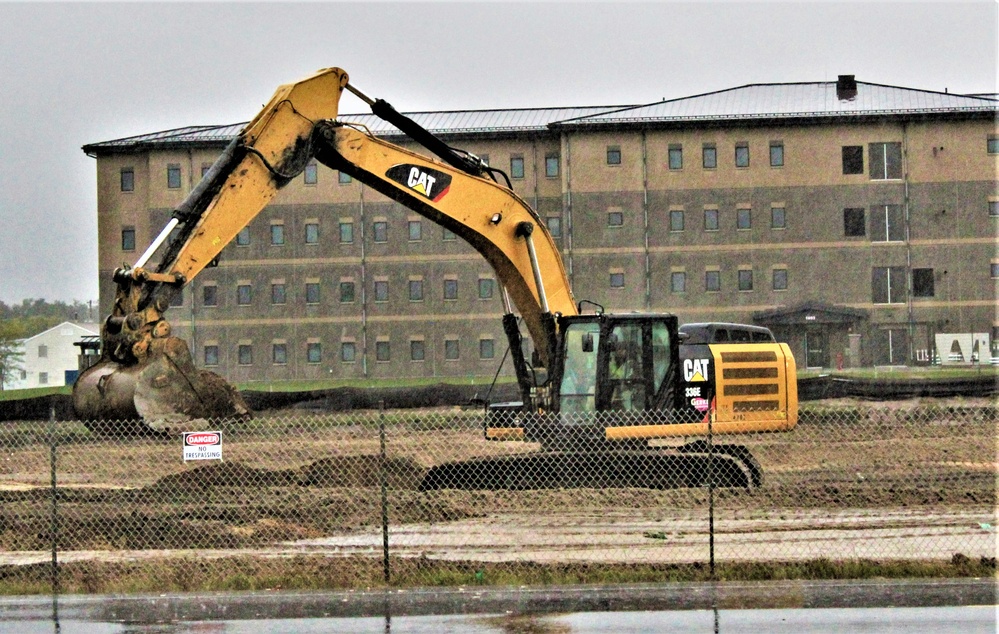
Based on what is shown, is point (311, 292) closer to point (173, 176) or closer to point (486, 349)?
point (173, 176)

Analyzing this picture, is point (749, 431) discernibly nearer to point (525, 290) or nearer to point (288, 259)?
point (525, 290)

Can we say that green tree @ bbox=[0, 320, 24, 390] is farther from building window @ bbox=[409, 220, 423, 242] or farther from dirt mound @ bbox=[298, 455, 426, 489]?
dirt mound @ bbox=[298, 455, 426, 489]

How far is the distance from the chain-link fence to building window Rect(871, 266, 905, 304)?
39939 mm

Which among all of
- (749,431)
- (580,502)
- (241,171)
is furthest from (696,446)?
(241,171)

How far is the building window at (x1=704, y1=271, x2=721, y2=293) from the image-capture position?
65.2 metres

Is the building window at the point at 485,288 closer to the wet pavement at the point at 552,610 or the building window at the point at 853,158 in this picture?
the building window at the point at 853,158

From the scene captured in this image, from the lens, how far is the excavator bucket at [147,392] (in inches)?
898

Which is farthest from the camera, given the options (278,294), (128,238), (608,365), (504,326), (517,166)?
(128,238)

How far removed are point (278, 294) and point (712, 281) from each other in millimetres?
22003

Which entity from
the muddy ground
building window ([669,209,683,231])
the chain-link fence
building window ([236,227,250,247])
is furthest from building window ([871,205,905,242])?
the chain-link fence

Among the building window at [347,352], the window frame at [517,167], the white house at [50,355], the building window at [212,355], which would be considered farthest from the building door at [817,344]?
the white house at [50,355]

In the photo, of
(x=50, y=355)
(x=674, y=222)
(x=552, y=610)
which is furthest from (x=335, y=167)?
(x=50, y=355)

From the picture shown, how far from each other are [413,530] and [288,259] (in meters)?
53.1

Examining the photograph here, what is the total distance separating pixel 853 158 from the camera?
210ft
